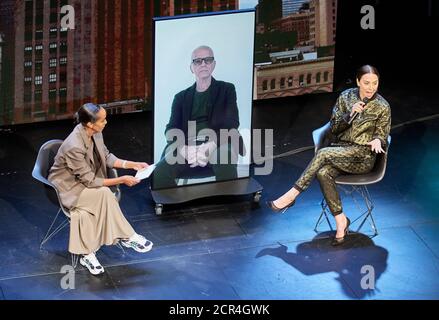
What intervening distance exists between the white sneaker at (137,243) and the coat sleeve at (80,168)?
0.52 metres

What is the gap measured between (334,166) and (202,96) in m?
1.10

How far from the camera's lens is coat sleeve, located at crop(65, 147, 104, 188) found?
24.3 feet

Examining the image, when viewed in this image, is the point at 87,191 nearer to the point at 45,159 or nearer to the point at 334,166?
the point at 45,159

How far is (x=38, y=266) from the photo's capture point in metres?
7.63

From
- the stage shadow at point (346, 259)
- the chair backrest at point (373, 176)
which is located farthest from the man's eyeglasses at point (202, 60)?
the stage shadow at point (346, 259)

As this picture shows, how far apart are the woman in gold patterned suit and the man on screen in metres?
0.63

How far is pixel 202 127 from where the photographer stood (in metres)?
8.22

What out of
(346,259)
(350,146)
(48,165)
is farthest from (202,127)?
(346,259)

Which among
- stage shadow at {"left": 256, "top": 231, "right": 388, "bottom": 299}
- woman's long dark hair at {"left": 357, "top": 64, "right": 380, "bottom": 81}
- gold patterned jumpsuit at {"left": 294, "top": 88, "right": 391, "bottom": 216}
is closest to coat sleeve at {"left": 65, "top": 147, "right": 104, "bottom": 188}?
stage shadow at {"left": 256, "top": 231, "right": 388, "bottom": 299}

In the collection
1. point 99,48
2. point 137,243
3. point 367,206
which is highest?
point 99,48

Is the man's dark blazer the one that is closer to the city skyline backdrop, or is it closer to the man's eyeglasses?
the man's eyeglasses
